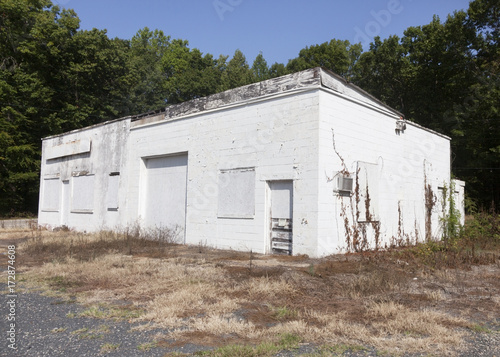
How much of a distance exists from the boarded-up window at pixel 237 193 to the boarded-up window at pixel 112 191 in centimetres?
664

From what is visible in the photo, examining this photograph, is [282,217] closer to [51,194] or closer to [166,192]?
[166,192]

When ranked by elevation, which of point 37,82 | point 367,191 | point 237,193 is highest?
point 37,82

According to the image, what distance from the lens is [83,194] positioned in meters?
19.8

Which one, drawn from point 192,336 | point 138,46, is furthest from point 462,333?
point 138,46

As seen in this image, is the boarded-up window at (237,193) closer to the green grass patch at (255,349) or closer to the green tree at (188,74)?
the green grass patch at (255,349)

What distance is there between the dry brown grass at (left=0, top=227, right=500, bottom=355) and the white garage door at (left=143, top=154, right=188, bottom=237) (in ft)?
12.2

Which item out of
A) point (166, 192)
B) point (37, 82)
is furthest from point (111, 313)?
point (37, 82)

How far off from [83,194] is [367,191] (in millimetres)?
14223

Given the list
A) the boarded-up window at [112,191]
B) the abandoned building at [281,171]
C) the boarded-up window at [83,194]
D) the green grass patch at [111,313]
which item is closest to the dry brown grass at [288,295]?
the green grass patch at [111,313]

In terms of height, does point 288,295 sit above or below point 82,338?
above

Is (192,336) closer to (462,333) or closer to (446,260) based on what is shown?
(462,333)

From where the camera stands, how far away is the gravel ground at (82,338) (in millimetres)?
4367

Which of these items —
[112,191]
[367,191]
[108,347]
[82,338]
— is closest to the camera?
[108,347]

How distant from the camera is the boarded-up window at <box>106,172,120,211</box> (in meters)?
17.6
